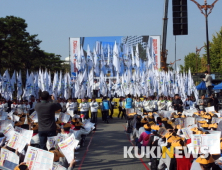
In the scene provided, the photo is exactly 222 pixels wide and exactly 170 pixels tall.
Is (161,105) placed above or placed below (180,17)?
below

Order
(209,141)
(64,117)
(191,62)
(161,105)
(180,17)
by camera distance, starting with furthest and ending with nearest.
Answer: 1. (191,62)
2. (161,105)
3. (180,17)
4. (64,117)
5. (209,141)

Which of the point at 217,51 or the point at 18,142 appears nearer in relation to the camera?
the point at 18,142

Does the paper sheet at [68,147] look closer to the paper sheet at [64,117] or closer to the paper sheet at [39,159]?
the paper sheet at [39,159]

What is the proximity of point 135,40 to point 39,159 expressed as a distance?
40477 mm

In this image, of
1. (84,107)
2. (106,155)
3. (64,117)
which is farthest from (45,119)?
(84,107)

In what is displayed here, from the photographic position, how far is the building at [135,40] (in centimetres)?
4434

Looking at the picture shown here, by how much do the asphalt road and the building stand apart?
30.8m

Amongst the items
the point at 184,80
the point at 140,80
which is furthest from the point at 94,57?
the point at 184,80

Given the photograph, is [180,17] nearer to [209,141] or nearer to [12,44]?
[209,141]

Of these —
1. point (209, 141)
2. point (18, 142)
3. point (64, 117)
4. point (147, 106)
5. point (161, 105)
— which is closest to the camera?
point (209, 141)

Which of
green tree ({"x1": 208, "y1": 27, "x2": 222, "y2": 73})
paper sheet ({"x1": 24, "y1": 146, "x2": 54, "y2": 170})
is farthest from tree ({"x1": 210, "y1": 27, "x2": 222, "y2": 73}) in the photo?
paper sheet ({"x1": 24, "y1": 146, "x2": 54, "y2": 170})

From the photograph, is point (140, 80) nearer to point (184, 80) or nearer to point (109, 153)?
point (184, 80)

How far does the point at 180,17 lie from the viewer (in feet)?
55.1

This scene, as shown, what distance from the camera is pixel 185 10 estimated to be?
16.7 meters
